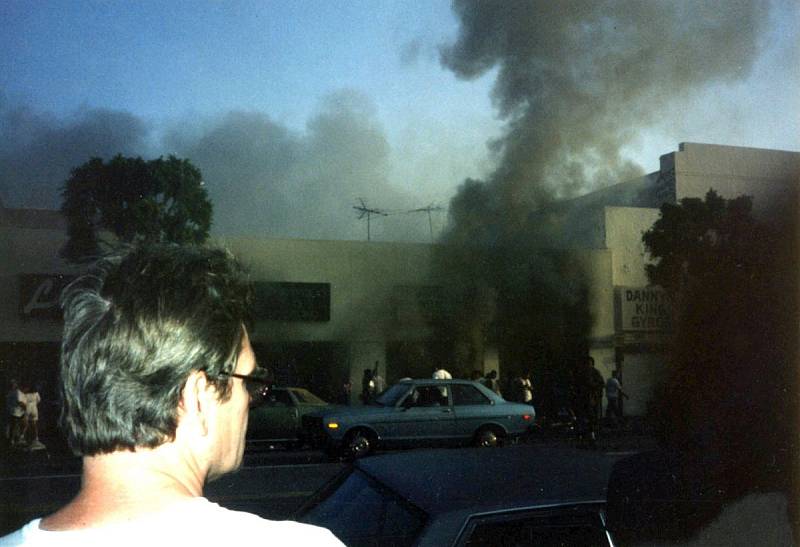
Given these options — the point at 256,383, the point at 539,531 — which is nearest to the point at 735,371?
the point at 539,531

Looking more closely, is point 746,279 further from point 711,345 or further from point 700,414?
point 700,414

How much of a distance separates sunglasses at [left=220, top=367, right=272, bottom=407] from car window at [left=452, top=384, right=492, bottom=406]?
29.8 ft

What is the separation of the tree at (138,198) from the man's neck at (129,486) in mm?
12132

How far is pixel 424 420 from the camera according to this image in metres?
9.86

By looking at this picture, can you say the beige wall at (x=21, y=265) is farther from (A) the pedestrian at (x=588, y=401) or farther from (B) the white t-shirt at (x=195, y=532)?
(B) the white t-shirt at (x=195, y=532)

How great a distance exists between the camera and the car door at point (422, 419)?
974 cm

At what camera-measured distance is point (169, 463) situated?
914 mm

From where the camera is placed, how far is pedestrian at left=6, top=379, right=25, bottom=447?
36.5ft

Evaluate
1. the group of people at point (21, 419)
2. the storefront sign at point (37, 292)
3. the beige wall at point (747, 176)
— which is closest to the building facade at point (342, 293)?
the storefront sign at point (37, 292)

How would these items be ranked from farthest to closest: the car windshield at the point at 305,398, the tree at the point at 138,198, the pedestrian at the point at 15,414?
the tree at the point at 138,198
the car windshield at the point at 305,398
the pedestrian at the point at 15,414

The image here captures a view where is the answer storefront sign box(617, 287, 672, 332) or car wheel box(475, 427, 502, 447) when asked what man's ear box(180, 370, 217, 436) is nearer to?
storefront sign box(617, 287, 672, 332)

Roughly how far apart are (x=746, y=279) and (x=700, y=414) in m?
0.80

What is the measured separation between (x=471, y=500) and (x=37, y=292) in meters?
16.3

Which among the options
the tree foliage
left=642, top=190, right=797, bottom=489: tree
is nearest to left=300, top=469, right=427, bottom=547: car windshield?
left=642, top=190, right=797, bottom=489: tree
